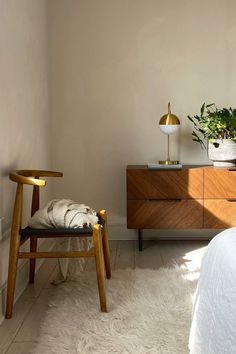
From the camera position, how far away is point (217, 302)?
141cm

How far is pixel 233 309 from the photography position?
127cm

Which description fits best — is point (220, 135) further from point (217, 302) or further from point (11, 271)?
point (217, 302)

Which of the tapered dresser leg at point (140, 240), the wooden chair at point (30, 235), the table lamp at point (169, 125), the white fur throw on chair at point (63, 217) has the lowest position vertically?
the tapered dresser leg at point (140, 240)

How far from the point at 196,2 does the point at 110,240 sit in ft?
6.57

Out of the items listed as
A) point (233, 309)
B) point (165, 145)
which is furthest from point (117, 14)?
point (233, 309)

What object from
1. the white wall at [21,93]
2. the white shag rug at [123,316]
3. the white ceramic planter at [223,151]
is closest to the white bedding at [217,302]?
the white shag rug at [123,316]

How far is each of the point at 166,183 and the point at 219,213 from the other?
44cm

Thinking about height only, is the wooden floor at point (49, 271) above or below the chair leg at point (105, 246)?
below

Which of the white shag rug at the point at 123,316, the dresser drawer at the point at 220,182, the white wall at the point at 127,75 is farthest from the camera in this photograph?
the white wall at the point at 127,75

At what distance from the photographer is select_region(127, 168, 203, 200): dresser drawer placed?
3.41 m

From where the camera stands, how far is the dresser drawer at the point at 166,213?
11.3 ft

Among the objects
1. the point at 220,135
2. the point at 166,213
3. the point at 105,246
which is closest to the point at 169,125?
the point at 220,135

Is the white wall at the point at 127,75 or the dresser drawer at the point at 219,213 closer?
the dresser drawer at the point at 219,213

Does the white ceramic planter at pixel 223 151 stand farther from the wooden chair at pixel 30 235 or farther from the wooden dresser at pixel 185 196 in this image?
the wooden chair at pixel 30 235
